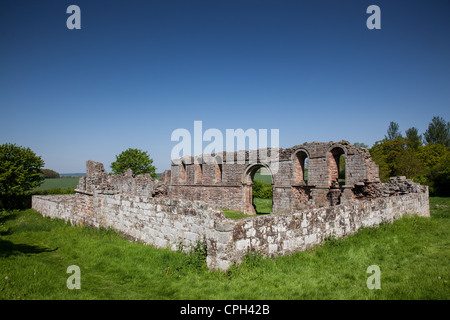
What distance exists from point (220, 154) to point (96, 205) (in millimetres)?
15412

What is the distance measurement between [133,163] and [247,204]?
30.9 metres

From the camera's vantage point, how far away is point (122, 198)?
9.45 meters

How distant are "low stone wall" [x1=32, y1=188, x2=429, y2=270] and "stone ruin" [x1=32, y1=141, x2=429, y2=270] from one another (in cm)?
2

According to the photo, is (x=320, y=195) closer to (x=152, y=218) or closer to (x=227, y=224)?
(x=152, y=218)

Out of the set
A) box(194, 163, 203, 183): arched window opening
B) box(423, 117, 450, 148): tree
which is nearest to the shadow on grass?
box(194, 163, 203, 183): arched window opening

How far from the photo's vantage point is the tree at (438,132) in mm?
57469

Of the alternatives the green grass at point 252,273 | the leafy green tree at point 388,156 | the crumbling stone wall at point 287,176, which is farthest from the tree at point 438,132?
the green grass at point 252,273

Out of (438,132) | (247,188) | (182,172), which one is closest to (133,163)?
(182,172)

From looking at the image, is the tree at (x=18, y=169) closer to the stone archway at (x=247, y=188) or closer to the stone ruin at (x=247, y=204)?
the stone ruin at (x=247, y=204)

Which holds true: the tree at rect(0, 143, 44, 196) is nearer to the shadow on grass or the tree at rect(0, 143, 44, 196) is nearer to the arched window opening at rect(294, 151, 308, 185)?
the shadow on grass

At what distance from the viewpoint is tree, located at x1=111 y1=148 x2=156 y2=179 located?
47500 millimetres

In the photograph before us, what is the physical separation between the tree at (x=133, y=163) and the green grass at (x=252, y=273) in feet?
135
